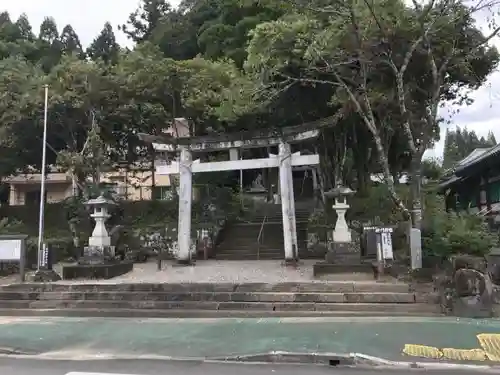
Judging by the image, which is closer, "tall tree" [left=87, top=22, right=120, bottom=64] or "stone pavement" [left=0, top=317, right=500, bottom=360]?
"stone pavement" [left=0, top=317, right=500, bottom=360]

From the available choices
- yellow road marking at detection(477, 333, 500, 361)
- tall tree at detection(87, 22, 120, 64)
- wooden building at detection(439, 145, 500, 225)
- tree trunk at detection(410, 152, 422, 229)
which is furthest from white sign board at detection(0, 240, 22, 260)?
tall tree at detection(87, 22, 120, 64)

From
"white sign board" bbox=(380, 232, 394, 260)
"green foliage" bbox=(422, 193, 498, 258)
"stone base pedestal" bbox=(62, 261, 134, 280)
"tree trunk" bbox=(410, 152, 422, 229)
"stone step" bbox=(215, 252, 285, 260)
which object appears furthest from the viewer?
"stone step" bbox=(215, 252, 285, 260)

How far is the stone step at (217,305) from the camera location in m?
10.1

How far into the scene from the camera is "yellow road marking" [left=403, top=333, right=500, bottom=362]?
6.70 m

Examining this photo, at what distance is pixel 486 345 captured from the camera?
23.6 ft

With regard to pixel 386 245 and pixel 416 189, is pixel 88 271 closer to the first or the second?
pixel 386 245

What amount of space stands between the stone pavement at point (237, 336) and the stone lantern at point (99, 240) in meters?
4.80

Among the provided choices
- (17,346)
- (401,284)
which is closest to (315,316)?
(401,284)

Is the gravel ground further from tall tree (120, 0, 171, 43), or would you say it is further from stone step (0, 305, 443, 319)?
tall tree (120, 0, 171, 43)

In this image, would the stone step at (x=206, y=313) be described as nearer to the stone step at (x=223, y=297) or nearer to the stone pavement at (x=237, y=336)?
the stone step at (x=223, y=297)

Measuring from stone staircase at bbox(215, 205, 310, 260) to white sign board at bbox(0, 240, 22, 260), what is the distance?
344 inches

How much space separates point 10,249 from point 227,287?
7.18m

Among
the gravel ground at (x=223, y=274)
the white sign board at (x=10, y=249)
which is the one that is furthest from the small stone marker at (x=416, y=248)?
the white sign board at (x=10, y=249)

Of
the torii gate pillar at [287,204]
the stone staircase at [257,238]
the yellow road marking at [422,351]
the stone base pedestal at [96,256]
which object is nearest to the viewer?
the yellow road marking at [422,351]
